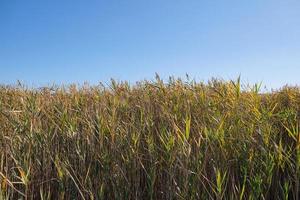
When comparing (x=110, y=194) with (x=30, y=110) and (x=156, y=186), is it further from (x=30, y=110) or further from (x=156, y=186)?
(x=30, y=110)

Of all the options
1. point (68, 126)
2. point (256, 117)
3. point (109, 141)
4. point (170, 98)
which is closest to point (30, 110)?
point (68, 126)

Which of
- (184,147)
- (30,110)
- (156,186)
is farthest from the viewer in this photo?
(30,110)

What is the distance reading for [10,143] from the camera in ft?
8.93

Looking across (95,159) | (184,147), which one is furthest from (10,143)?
(184,147)

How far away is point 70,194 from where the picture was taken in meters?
2.52

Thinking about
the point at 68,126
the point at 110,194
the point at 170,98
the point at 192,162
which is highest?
the point at 170,98

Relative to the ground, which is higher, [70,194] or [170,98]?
[170,98]

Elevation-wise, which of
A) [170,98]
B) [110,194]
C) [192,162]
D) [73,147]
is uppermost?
[170,98]

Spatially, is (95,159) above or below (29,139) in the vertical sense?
below

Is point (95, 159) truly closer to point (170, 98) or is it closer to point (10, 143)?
point (10, 143)

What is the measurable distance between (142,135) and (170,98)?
986mm

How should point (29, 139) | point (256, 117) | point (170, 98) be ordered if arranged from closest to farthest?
point (29, 139) < point (256, 117) < point (170, 98)

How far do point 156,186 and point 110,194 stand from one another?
34cm

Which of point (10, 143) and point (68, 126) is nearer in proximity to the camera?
point (10, 143)
